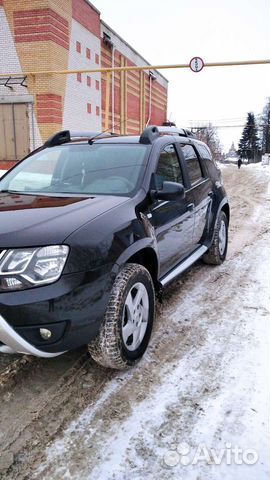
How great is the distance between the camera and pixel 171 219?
3.86 m

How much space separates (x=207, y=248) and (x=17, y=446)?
133 inches

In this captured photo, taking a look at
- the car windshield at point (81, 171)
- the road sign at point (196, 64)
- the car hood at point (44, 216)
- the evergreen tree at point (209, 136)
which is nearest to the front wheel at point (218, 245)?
the car windshield at point (81, 171)

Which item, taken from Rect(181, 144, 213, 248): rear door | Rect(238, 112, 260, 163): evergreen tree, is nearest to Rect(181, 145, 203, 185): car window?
Rect(181, 144, 213, 248): rear door

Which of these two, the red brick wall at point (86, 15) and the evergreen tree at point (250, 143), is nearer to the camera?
the red brick wall at point (86, 15)

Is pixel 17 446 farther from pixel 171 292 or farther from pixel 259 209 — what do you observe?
pixel 259 209

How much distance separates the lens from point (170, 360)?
3.24 m

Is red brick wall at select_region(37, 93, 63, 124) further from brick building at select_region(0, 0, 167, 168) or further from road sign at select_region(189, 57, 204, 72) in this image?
road sign at select_region(189, 57, 204, 72)

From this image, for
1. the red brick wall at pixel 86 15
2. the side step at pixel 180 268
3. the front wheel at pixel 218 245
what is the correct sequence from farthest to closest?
the red brick wall at pixel 86 15 < the front wheel at pixel 218 245 < the side step at pixel 180 268

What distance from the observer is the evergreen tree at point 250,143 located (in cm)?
9375

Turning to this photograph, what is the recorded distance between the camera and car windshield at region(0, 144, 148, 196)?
3576 millimetres

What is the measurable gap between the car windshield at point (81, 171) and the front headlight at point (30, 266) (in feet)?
3.58

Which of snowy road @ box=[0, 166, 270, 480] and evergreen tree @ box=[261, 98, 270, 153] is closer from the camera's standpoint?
snowy road @ box=[0, 166, 270, 480]

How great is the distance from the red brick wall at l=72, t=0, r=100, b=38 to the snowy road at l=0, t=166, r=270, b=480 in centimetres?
1860

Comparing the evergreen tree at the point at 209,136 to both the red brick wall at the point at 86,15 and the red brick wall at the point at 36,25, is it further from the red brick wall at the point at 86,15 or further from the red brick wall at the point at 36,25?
the red brick wall at the point at 36,25
